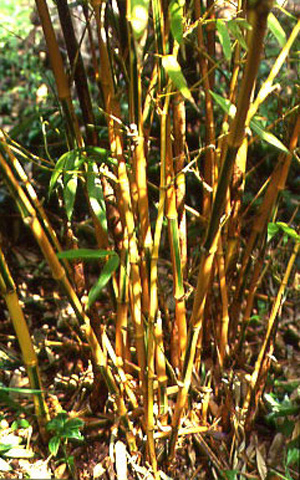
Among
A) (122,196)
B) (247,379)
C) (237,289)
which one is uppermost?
(122,196)

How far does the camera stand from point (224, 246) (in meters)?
1.04

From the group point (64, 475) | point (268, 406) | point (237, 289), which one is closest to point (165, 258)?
point (237, 289)

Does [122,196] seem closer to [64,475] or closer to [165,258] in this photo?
[64,475]

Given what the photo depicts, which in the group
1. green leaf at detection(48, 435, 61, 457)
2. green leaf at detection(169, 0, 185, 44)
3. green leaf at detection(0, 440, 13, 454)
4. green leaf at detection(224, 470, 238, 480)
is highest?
green leaf at detection(169, 0, 185, 44)

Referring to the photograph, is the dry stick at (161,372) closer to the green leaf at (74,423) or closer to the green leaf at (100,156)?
the green leaf at (74,423)

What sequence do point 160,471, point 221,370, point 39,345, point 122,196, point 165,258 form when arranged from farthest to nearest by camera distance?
point 165,258 → point 39,345 → point 221,370 → point 160,471 → point 122,196

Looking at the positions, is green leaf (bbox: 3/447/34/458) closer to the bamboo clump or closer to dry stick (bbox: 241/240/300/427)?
the bamboo clump

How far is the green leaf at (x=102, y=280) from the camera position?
69cm

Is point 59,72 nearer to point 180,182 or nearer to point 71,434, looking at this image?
point 180,182

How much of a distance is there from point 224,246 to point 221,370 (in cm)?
25

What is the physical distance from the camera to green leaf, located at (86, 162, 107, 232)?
758 millimetres

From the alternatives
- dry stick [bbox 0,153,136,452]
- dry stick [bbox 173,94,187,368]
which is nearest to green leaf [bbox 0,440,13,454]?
dry stick [bbox 0,153,136,452]

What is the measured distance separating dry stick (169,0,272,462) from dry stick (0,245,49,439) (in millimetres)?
238

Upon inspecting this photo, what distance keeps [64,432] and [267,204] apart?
0.55m
